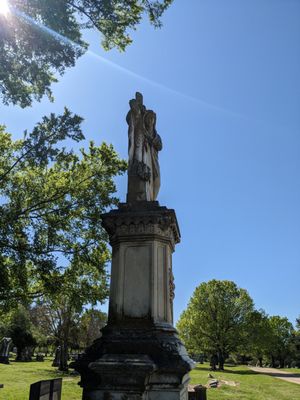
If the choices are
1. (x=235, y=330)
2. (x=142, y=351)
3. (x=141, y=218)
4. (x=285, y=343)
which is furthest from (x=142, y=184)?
(x=285, y=343)

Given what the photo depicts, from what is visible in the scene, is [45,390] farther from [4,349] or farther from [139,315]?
[4,349]

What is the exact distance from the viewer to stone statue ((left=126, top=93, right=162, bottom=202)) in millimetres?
7141

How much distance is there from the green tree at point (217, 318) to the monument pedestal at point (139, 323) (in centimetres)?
3831

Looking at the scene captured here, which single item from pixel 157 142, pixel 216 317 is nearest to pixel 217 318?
pixel 216 317

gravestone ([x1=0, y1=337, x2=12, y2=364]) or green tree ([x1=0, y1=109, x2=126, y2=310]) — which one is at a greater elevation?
green tree ([x1=0, y1=109, x2=126, y2=310])

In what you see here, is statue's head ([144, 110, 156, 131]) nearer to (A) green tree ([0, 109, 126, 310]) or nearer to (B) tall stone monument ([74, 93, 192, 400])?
(B) tall stone monument ([74, 93, 192, 400])

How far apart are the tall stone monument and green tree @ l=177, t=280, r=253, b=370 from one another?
3799cm

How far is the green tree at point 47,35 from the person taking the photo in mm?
7836

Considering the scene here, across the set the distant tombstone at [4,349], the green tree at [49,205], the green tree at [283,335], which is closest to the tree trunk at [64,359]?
the distant tombstone at [4,349]

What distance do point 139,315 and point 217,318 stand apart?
3927 centimetres

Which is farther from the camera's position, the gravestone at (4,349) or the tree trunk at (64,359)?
the gravestone at (4,349)

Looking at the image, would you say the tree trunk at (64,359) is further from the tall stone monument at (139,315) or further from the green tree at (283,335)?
the green tree at (283,335)

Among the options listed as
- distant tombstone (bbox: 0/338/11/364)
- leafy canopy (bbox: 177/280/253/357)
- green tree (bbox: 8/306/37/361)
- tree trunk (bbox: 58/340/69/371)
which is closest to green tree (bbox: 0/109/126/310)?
tree trunk (bbox: 58/340/69/371)

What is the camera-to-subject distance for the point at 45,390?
6371mm
